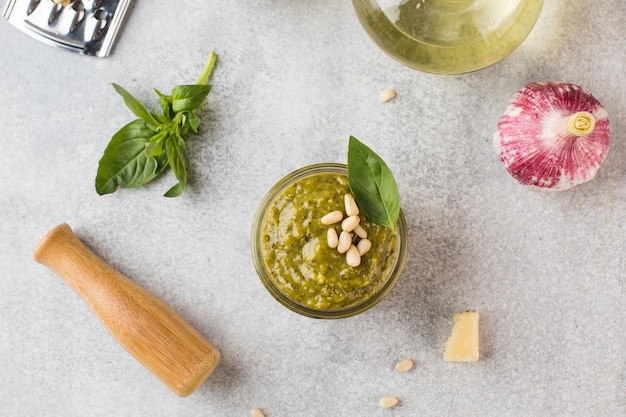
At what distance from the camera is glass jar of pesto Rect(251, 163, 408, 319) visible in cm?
117

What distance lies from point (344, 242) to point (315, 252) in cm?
5

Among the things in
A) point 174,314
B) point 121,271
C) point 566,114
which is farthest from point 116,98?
point 566,114

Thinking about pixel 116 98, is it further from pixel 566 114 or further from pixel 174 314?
pixel 566 114

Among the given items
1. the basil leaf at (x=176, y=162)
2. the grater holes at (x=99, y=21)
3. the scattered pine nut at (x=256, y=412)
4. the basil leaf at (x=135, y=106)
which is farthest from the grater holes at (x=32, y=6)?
the scattered pine nut at (x=256, y=412)

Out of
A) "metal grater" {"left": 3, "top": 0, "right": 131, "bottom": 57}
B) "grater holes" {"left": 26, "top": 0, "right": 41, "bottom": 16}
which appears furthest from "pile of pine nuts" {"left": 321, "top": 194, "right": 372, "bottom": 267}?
"grater holes" {"left": 26, "top": 0, "right": 41, "bottom": 16}

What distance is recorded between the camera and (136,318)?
1.30 metres

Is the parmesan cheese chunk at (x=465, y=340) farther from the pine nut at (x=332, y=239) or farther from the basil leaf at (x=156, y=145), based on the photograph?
the basil leaf at (x=156, y=145)

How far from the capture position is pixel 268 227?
4.04ft

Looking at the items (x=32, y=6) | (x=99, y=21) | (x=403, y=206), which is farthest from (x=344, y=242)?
(x=32, y=6)

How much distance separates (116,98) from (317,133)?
0.43m

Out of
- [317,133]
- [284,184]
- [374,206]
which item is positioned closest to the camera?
[374,206]

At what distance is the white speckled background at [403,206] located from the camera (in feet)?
4.54

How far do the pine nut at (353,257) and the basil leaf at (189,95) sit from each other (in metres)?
0.43

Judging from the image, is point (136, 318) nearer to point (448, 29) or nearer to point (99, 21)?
point (99, 21)
